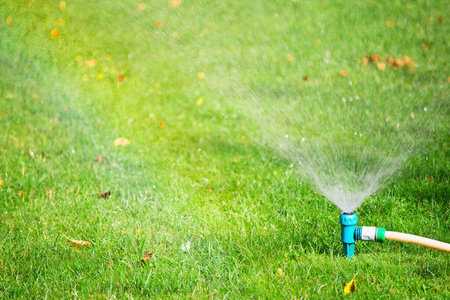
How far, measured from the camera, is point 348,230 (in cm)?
242

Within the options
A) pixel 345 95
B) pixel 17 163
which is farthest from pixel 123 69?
pixel 345 95

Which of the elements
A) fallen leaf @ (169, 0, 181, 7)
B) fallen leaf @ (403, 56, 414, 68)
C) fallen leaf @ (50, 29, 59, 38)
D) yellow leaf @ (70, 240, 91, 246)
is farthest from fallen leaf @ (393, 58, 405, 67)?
fallen leaf @ (50, 29, 59, 38)

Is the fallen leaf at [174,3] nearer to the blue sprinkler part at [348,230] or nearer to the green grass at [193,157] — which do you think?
the green grass at [193,157]

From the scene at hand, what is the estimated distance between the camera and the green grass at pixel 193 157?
2.45 metres

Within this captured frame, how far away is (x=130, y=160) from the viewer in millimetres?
4051

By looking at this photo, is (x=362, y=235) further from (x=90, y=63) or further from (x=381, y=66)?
(x=90, y=63)

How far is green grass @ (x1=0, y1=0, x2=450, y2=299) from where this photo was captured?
8.05ft

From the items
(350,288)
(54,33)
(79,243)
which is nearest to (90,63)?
(54,33)

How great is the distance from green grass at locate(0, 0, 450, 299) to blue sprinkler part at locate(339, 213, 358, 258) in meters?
0.08

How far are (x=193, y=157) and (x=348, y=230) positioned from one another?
2.01m

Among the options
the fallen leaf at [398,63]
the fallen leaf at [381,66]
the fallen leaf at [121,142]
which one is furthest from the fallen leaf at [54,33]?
the fallen leaf at [398,63]

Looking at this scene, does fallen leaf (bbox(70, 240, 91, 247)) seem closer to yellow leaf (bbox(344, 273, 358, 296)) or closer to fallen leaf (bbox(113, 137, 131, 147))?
yellow leaf (bbox(344, 273, 358, 296))

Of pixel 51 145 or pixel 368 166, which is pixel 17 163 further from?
pixel 368 166

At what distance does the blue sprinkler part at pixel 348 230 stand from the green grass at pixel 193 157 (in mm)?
83
